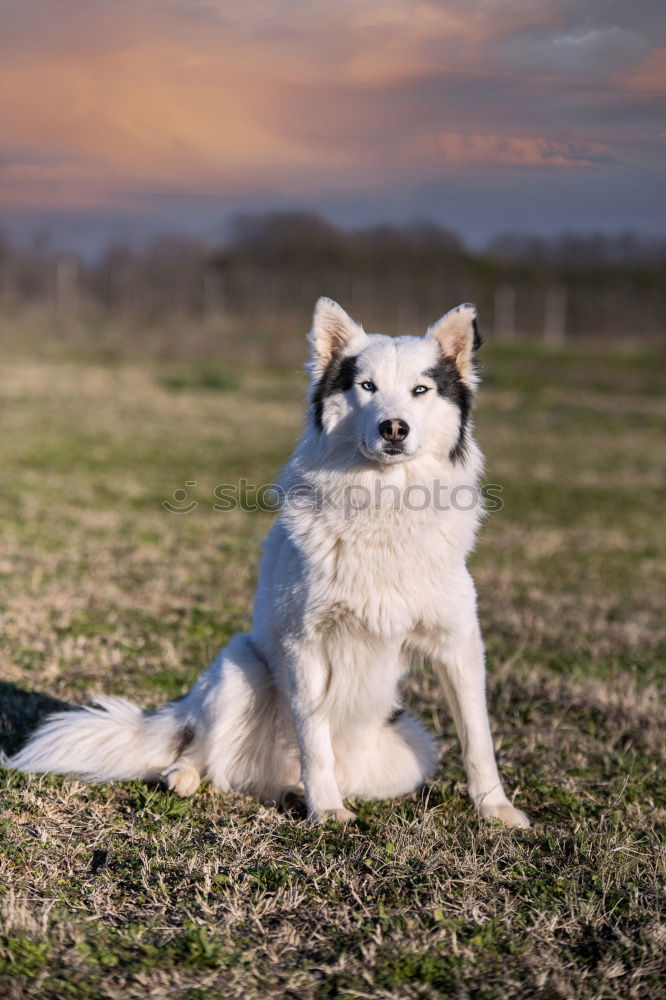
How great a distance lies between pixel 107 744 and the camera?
11.7 ft

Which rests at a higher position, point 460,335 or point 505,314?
point 505,314

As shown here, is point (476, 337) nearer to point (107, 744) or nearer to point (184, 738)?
point (184, 738)

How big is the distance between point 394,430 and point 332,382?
1.25 ft

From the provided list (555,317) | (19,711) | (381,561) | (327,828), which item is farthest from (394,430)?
(555,317)

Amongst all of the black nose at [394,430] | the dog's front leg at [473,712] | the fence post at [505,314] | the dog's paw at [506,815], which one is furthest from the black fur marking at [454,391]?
the fence post at [505,314]

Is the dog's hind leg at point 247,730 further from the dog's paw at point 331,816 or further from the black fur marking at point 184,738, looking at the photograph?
the dog's paw at point 331,816

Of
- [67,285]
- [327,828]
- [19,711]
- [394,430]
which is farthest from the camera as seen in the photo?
[67,285]

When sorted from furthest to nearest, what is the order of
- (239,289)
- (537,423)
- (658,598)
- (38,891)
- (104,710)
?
(239,289) → (537,423) → (658,598) → (104,710) → (38,891)

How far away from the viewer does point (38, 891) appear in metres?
2.78

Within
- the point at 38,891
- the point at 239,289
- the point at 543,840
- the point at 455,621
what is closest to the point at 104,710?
the point at 38,891

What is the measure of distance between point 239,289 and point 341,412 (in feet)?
105

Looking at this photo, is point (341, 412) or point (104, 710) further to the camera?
point (104, 710)

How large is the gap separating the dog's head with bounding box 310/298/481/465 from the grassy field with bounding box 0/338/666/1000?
1354mm

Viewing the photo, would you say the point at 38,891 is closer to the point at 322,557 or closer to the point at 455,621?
the point at 322,557
